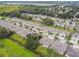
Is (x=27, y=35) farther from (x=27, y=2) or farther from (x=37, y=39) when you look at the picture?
(x=27, y=2)

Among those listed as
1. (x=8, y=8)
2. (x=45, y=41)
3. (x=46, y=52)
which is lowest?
(x=46, y=52)

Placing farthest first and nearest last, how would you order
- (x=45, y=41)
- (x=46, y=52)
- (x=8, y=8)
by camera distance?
(x=8, y=8), (x=45, y=41), (x=46, y=52)

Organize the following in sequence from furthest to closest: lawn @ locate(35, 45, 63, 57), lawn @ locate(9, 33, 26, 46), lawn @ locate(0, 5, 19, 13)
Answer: lawn @ locate(0, 5, 19, 13), lawn @ locate(9, 33, 26, 46), lawn @ locate(35, 45, 63, 57)

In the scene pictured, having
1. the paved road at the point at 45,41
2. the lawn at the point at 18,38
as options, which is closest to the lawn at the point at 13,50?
the lawn at the point at 18,38

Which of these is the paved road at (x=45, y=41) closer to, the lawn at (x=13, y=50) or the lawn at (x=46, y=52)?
the lawn at (x=46, y=52)

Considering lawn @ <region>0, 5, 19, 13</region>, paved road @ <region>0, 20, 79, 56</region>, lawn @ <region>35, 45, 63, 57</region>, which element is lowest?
lawn @ <region>35, 45, 63, 57</region>

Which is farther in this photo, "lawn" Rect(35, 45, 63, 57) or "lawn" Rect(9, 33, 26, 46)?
"lawn" Rect(9, 33, 26, 46)

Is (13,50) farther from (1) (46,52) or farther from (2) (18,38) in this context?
(1) (46,52)

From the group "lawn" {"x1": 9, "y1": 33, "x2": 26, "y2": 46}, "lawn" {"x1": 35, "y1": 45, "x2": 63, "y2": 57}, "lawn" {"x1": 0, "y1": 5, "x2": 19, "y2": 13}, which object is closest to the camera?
"lawn" {"x1": 35, "y1": 45, "x2": 63, "y2": 57}

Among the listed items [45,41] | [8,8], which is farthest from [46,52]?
[8,8]

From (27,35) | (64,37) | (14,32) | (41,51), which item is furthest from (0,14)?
(64,37)

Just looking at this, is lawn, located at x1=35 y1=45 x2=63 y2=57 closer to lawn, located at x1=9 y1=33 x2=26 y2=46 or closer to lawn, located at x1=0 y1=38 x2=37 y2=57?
lawn, located at x1=0 y1=38 x2=37 y2=57

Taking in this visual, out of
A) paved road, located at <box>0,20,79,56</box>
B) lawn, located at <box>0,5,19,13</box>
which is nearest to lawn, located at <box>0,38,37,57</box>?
paved road, located at <box>0,20,79,56</box>

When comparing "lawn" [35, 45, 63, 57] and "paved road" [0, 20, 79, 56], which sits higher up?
"paved road" [0, 20, 79, 56]
